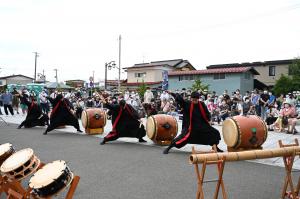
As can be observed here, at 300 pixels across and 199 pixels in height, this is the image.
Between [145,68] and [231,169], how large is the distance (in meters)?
33.4

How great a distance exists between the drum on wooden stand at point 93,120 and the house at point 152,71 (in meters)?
25.8

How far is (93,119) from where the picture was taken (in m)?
11.4

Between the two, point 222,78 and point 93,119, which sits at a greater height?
point 222,78

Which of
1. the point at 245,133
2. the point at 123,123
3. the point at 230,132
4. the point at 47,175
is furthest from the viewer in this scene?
the point at 123,123

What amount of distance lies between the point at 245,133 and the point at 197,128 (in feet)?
3.41

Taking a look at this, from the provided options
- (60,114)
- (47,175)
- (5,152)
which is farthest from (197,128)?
(60,114)

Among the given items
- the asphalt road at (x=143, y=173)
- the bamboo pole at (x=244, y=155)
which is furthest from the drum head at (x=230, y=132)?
the bamboo pole at (x=244, y=155)

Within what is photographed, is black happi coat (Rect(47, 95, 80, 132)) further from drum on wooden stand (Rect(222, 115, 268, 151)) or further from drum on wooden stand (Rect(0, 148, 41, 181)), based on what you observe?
drum on wooden stand (Rect(0, 148, 41, 181))

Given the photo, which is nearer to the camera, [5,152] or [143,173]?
[5,152]

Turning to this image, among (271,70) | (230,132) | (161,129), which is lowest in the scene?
(161,129)

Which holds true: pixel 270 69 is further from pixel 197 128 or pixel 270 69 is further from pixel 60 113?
pixel 197 128

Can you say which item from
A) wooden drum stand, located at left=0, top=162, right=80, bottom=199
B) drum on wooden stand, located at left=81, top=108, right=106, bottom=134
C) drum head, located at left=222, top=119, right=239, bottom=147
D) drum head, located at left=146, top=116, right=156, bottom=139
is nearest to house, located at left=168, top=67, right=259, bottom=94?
drum on wooden stand, located at left=81, top=108, right=106, bottom=134

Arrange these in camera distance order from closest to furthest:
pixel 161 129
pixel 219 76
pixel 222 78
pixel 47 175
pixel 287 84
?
pixel 47 175, pixel 161 129, pixel 287 84, pixel 222 78, pixel 219 76

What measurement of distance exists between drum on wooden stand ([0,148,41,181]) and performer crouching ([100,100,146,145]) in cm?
554
